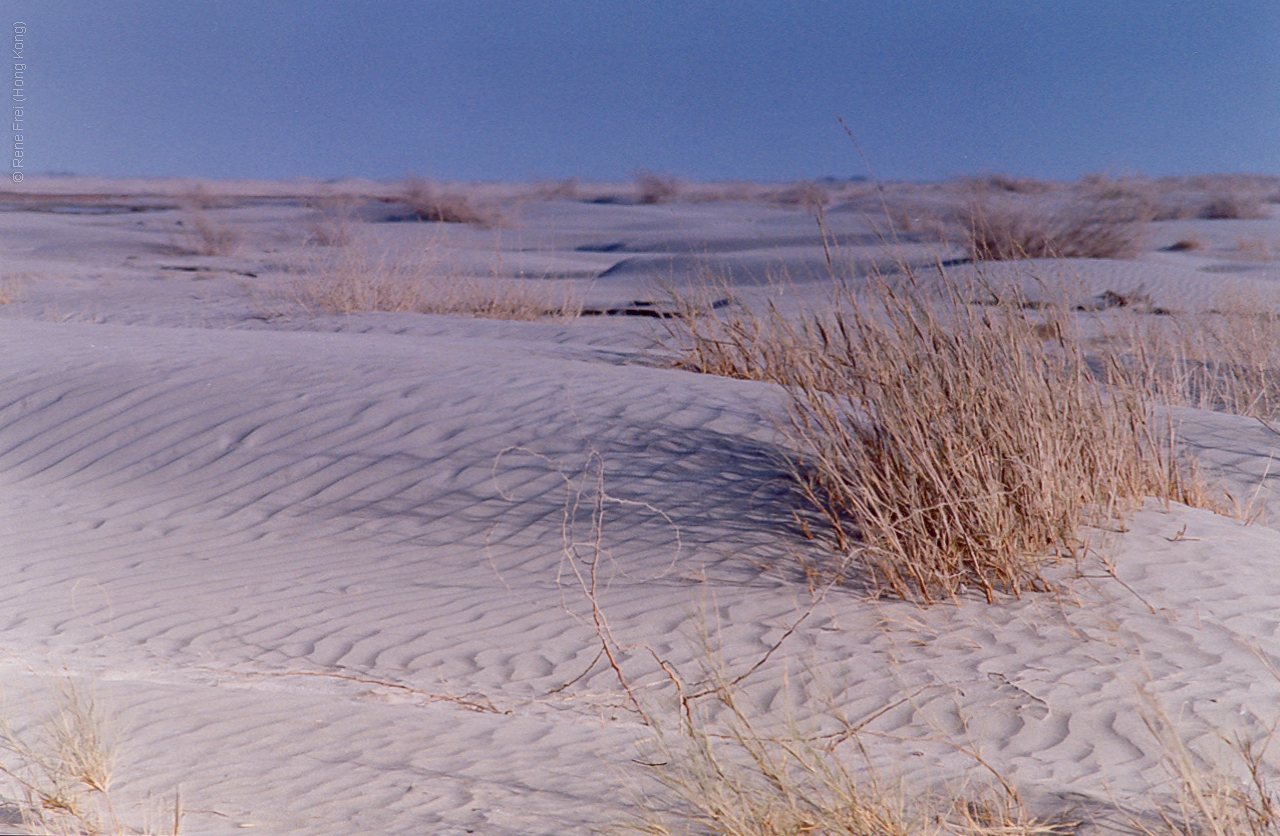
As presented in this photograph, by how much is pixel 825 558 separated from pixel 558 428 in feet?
7.28

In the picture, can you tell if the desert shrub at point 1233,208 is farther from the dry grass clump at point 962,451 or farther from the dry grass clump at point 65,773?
the dry grass clump at point 65,773

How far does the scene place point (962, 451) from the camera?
16.0ft

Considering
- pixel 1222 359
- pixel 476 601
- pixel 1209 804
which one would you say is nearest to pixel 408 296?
pixel 1222 359

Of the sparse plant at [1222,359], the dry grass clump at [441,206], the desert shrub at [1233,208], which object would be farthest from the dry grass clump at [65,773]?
the desert shrub at [1233,208]

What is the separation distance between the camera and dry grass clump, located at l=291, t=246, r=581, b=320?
14523mm

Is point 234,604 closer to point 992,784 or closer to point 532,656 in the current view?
point 532,656

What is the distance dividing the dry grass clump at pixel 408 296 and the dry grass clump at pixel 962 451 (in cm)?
959

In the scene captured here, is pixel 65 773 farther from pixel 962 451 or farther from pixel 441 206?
pixel 441 206

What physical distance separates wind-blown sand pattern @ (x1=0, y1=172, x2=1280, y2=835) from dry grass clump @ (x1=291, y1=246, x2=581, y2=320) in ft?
17.2

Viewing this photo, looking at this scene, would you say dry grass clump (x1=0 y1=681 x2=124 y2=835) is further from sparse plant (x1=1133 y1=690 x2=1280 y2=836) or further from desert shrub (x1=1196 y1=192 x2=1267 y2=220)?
desert shrub (x1=1196 y1=192 x2=1267 y2=220)

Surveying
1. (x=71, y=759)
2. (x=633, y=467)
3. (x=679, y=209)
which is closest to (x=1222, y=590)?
(x=633, y=467)

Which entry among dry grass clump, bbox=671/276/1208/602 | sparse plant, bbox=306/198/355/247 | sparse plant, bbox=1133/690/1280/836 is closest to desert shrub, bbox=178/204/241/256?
sparse plant, bbox=306/198/355/247

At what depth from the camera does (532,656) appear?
4.45m

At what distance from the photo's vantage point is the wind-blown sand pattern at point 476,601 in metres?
3.42
